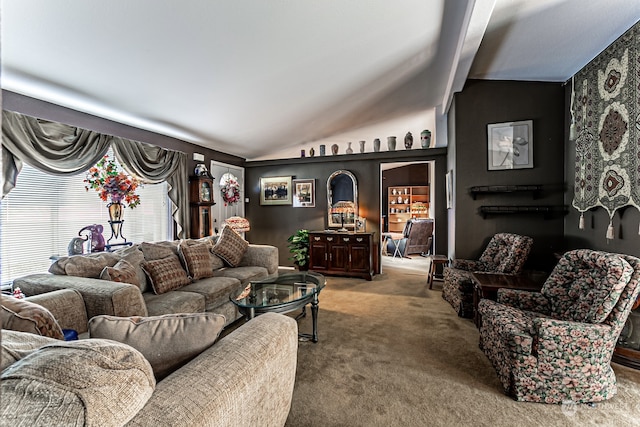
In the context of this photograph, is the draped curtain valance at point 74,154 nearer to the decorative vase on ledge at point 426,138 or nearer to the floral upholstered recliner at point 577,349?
the decorative vase on ledge at point 426,138

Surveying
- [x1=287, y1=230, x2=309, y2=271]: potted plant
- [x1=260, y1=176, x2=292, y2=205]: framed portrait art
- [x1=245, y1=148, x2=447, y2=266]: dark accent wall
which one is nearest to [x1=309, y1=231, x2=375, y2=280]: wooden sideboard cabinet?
[x1=287, y1=230, x2=309, y2=271]: potted plant

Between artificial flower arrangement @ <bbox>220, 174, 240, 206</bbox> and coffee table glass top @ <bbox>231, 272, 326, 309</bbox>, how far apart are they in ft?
8.70

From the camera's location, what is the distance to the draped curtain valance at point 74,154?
2674 millimetres

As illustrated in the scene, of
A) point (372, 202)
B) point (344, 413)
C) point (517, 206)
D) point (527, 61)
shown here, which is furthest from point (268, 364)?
point (372, 202)

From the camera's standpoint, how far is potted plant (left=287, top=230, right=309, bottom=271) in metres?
5.49

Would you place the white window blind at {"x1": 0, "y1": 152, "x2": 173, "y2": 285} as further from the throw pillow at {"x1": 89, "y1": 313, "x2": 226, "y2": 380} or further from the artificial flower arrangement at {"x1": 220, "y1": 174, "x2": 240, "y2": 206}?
the throw pillow at {"x1": 89, "y1": 313, "x2": 226, "y2": 380}

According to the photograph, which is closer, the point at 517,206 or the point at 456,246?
the point at 517,206

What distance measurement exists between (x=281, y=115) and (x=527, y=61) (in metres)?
2.84

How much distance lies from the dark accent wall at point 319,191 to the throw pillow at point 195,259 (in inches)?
106

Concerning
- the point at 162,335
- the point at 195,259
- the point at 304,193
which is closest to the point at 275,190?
the point at 304,193

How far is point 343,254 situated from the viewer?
16.9 ft

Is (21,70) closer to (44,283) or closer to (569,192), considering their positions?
(44,283)

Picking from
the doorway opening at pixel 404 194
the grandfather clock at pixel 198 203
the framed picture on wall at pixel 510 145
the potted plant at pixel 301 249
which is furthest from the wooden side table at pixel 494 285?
the doorway opening at pixel 404 194

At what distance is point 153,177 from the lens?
13.2 ft
